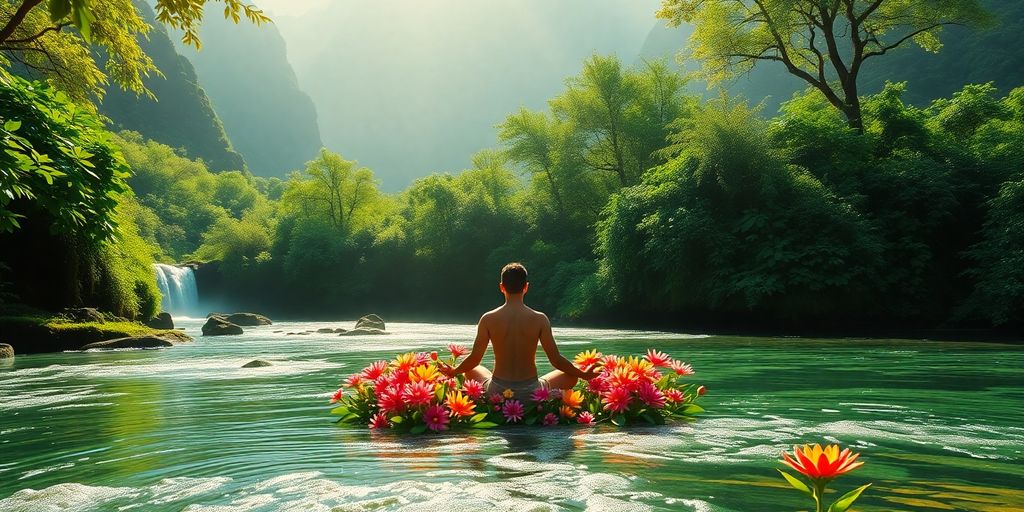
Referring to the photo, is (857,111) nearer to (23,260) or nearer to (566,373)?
(566,373)

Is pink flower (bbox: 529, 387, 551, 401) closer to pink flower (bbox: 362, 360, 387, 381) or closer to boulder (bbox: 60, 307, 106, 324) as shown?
pink flower (bbox: 362, 360, 387, 381)

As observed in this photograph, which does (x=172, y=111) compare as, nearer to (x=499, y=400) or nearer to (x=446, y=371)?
(x=446, y=371)

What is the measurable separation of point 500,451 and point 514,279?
159cm

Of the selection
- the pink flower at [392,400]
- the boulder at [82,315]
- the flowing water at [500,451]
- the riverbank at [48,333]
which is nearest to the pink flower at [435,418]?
the flowing water at [500,451]

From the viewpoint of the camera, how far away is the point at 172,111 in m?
109

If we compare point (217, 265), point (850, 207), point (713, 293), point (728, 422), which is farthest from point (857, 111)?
point (217, 265)

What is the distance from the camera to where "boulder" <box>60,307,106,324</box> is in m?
20.0

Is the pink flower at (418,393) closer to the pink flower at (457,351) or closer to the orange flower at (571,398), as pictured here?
the pink flower at (457,351)

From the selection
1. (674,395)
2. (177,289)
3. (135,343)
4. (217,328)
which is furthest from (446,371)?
(177,289)

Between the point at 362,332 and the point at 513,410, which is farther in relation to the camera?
the point at 362,332

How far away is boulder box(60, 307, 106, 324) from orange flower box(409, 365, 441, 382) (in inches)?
662

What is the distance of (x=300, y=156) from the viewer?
194 m

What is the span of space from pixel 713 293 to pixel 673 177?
5.81m

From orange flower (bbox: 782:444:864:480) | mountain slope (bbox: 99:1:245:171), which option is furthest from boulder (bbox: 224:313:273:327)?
mountain slope (bbox: 99:1:245:171)
